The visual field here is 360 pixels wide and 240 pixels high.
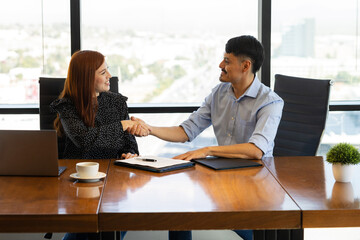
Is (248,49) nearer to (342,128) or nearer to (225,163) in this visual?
(225,163)

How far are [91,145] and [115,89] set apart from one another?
0.57 metres

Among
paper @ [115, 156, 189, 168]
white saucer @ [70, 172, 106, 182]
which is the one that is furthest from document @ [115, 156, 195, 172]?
white saucer @ [70, 172, 106, 182]

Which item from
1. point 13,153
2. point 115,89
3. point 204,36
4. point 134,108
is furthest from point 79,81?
point 204,36

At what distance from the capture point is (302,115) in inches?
121

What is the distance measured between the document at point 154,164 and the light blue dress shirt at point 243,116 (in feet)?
1.43

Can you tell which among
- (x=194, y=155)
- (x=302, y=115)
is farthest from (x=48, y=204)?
(x=302, y=115)

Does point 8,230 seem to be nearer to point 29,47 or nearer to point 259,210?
point 259,210

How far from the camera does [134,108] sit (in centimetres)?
398

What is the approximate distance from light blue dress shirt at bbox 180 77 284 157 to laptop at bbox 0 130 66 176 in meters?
1.00

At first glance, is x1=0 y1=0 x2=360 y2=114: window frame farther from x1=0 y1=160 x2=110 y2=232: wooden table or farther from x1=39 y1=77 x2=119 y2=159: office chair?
x1=0 y1=160 x2=110 y2=232: wooden table

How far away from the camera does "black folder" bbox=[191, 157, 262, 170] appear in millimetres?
2285

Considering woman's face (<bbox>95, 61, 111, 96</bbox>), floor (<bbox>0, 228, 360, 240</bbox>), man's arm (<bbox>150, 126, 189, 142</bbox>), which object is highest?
woman's face (<bbox>95, 61, 111, 96</bbox>)

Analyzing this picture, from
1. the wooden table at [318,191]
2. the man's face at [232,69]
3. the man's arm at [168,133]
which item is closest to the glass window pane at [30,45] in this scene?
the man's arm at [168,133]

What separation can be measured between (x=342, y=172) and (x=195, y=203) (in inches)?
26.0
